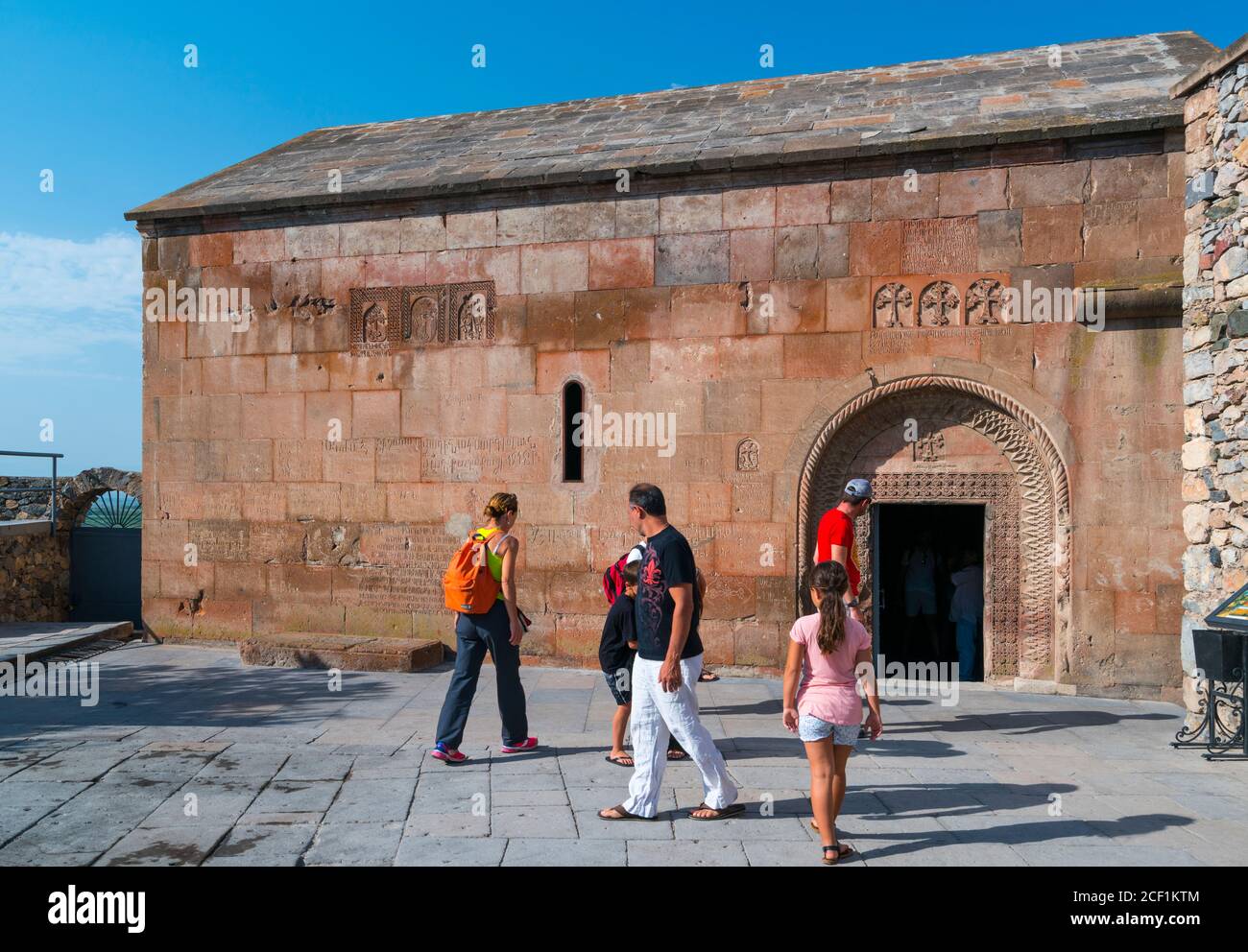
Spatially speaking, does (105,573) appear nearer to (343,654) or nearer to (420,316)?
(343,654)

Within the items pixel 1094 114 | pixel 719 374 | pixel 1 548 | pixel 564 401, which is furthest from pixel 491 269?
pixel 1 548

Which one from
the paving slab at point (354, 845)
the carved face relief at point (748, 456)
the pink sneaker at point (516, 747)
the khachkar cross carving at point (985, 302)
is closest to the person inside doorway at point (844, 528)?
the pink sneaker at point (516, 747)

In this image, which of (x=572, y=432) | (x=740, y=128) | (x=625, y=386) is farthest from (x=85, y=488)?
(x=740, y=128)

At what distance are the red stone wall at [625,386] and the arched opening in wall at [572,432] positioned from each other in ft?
0.42

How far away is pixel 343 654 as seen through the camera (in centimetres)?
934

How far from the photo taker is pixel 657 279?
9.43 metres

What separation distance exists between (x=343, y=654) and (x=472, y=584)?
153 inches

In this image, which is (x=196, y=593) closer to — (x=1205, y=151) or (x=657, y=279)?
(x=657, y=279)

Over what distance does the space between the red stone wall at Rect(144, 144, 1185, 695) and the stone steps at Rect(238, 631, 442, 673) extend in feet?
1.75

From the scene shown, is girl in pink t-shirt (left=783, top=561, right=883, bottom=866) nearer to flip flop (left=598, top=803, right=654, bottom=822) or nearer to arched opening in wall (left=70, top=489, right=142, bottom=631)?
flip flop (left=598, top=803, right=654, bottom=822)

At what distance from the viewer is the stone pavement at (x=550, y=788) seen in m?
4.59

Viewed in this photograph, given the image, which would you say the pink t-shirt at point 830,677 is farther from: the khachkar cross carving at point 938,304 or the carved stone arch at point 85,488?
the carved stone arch at point 85,488

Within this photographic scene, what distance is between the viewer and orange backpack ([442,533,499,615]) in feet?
19.9

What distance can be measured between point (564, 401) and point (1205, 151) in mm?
5843
